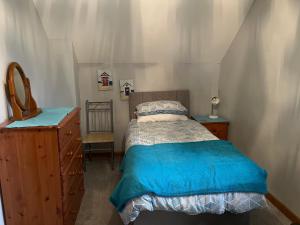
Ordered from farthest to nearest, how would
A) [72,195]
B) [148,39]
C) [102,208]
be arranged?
[148,39] → [102,208] → [72,195]

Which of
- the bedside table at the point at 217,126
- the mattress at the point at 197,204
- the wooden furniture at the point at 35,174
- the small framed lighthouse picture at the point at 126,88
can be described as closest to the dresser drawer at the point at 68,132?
the wooden furniture at the point at 35,174

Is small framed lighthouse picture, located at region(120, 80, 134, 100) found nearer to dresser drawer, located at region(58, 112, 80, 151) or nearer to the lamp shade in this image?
the lamp shade

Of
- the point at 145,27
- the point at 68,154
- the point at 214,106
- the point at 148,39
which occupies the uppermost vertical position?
the point at 145,27

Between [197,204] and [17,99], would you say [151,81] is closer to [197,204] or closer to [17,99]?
[17,99]

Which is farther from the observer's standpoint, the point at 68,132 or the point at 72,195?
the point at 72,195

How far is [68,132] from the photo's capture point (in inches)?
89.1

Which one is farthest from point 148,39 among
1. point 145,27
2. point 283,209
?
point 283,209

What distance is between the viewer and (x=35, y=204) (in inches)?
80.7

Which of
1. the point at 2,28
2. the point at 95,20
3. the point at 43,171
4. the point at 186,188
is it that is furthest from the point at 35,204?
the point at 95,20

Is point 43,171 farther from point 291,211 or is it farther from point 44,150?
point 291,211

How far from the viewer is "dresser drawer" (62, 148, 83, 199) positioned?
6.99 feet

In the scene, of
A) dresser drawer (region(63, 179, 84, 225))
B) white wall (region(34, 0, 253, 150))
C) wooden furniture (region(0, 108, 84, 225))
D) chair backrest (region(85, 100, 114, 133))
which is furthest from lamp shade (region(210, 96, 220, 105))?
wooden furniture (region(0, 108, 84, 225))

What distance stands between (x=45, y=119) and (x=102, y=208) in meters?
1.17

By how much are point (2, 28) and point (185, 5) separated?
2070 mm
